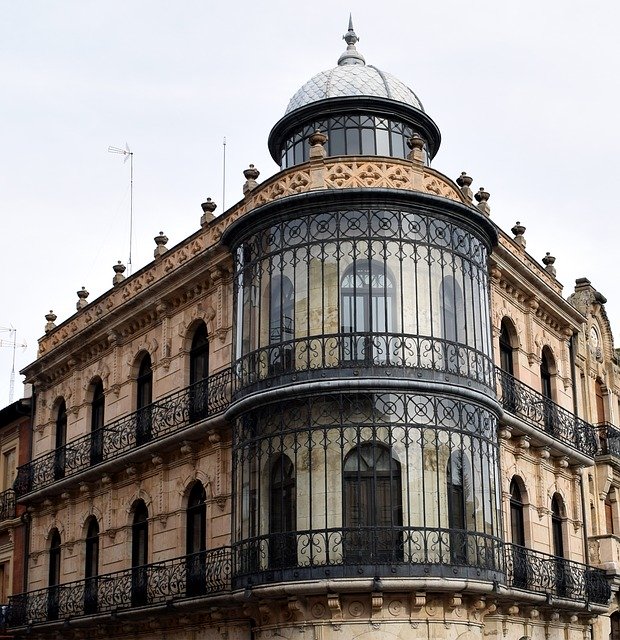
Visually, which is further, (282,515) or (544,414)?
(544,414)

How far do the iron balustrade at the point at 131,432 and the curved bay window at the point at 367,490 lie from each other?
8.07 ft

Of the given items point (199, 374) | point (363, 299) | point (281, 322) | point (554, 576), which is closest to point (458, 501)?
point (363, 299)

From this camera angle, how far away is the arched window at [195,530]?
20.3m

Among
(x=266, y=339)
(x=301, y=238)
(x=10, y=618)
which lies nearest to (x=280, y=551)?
(x=266, y=339)

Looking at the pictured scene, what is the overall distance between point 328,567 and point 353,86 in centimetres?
979

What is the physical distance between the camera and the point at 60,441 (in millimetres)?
27781

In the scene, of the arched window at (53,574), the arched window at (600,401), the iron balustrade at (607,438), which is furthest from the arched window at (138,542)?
the arched window at (600,401)

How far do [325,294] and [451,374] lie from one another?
2.42m

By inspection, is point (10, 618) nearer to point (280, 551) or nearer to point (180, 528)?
point (180, 528)

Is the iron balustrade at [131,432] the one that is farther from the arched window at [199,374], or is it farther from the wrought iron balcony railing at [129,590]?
the wrought iron balcony railing at [129,590]

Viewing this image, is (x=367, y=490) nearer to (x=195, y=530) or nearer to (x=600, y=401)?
(x=195, y=530)

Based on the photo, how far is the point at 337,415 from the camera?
17859 millimetres

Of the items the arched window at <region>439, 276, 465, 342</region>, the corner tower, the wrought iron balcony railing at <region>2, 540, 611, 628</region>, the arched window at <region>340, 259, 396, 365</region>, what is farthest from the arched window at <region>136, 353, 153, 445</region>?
the arched window at <region>439, 276, 465, 342</region>

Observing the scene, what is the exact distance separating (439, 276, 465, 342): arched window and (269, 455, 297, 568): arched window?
11.2 feet
